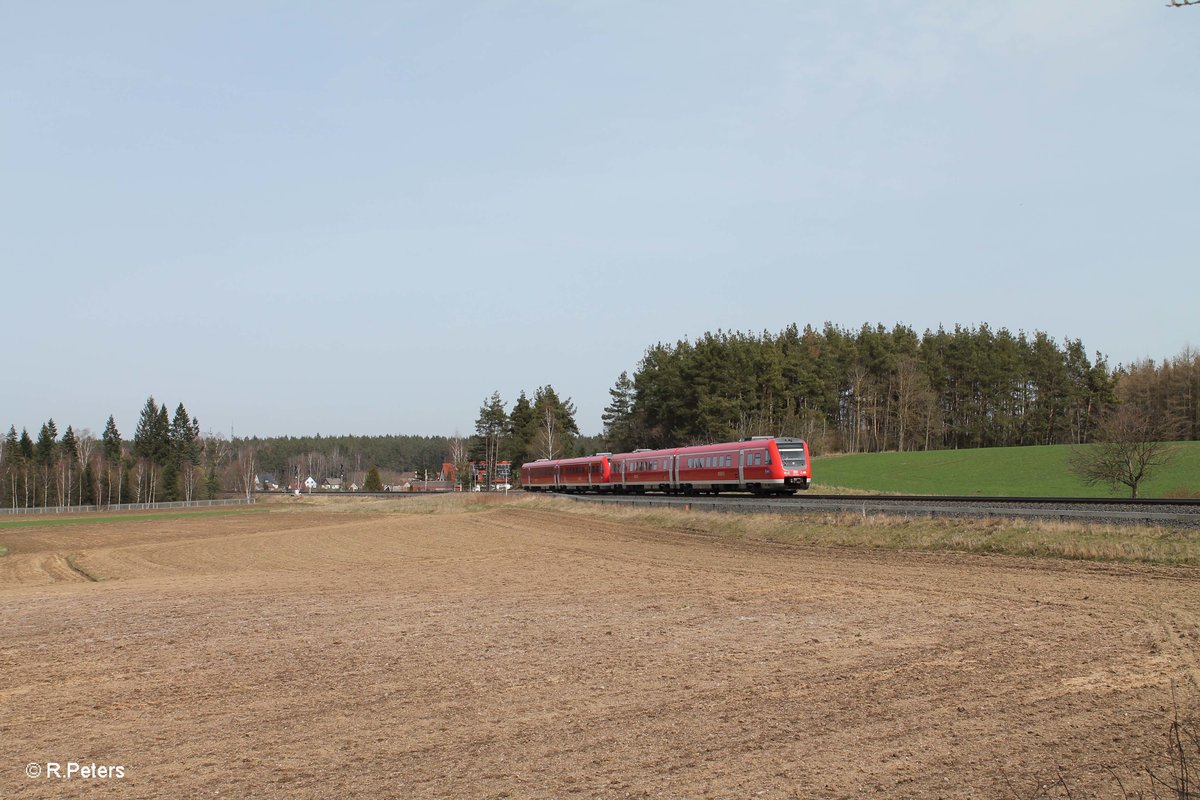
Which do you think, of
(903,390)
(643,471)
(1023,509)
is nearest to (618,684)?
(1023,509)

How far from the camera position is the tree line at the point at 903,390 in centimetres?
8631

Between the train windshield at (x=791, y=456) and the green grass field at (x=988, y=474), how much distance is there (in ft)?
34.5

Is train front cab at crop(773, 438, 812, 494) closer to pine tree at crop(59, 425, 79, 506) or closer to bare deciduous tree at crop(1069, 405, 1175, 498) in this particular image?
bare deciduous tree at crop(1069, 405, 1175, 498)

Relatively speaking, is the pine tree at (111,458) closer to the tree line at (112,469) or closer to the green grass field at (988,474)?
the tree line at (112,469)

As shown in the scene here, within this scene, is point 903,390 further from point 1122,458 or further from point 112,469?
point 112,469

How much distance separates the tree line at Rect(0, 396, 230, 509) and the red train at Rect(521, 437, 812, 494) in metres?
80.3

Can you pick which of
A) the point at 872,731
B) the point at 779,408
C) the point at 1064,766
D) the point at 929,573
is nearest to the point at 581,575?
the point at 929,573

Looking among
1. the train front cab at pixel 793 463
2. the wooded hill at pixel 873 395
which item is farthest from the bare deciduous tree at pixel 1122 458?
the wooded hill at pixel 873 395

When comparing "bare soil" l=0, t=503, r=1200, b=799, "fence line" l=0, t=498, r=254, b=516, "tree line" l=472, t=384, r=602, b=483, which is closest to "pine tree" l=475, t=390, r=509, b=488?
"tree line" l=472, t=384, r=602, b=483

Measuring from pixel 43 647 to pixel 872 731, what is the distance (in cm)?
Result: 1148

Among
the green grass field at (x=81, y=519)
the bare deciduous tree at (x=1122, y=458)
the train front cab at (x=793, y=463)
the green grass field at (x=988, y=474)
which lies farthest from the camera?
the green grass field at (x=81, y=519)

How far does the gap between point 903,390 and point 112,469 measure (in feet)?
348

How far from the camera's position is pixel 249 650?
1240cm

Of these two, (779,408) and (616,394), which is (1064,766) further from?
(616,394)
